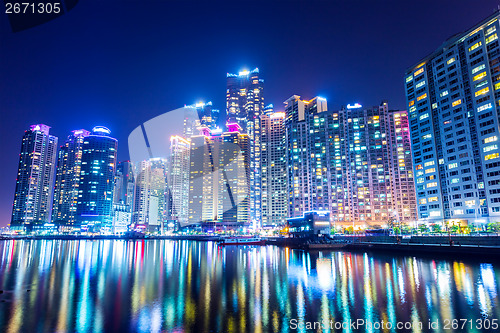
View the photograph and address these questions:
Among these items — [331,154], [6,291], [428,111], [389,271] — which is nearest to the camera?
[6,291]

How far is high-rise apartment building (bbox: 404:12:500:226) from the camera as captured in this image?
81.2m

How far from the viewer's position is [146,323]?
18031mm

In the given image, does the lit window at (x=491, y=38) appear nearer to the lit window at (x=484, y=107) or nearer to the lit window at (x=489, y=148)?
the lit window at (x=484, y=107)

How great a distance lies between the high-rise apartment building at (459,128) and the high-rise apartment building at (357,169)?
37536mm

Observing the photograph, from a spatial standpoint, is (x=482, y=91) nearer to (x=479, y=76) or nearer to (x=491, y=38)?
(x=479, y=76)

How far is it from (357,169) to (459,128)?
193 ft

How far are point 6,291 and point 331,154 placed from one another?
144 metres

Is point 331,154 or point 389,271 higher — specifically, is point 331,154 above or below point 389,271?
above

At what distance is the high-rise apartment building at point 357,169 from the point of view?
14025 cm

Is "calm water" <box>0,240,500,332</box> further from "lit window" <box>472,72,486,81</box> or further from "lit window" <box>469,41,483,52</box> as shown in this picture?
"lit window" <box>469,41,483,52</box>

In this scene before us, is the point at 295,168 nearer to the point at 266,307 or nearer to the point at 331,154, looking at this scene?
the point at 331,154

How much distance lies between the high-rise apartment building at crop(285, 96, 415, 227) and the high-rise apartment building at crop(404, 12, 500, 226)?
3754 cm

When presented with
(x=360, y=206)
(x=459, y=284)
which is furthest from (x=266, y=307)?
(x=360, y=206)

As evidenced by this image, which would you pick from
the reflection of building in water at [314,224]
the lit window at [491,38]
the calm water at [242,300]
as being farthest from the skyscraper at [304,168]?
the calm water at [242,300]
